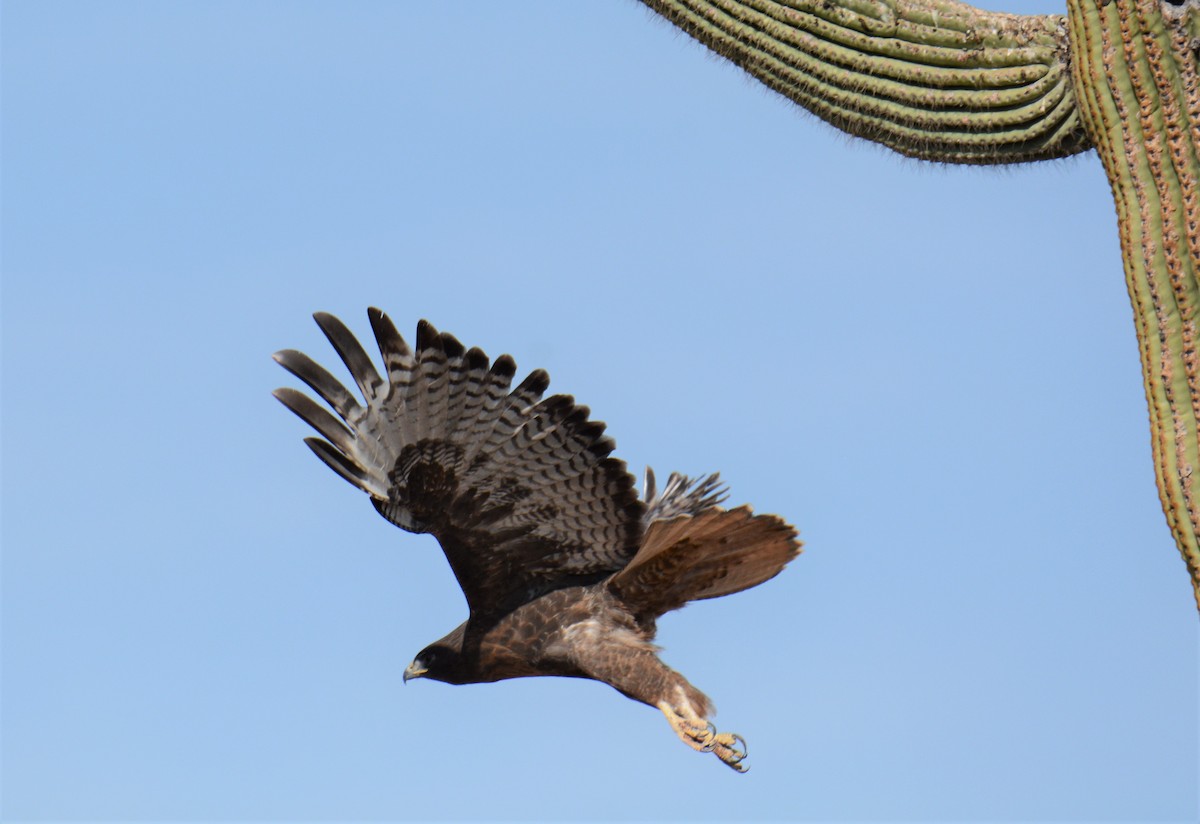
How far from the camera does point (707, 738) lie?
541cm

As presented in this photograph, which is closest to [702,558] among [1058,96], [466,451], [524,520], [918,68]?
[524,520]

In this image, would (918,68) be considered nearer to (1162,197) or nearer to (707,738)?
(1162,197)

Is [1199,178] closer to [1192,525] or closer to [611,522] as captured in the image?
[1192,525]

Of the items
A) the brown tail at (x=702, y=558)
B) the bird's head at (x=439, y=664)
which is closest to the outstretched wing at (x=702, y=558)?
the brown tail at (x=702, y=558)

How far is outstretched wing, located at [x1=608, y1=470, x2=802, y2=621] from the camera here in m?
5.52

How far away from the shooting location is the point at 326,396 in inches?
209

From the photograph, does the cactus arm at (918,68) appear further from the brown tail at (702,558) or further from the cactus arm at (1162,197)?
the brown tail at (702,558)

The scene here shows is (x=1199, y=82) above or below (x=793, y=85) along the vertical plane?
below

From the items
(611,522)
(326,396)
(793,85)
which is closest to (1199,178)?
(793,85)

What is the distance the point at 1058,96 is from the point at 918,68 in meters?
0.43

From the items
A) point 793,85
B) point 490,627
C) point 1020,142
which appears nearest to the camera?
point 1020,142

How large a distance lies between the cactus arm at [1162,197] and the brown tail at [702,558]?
64.2 inches

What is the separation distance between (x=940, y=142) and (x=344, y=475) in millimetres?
2163

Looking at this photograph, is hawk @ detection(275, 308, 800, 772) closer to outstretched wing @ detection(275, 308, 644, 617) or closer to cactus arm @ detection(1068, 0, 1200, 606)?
outstretched wing @ detection(275, 308, 644, 617)
